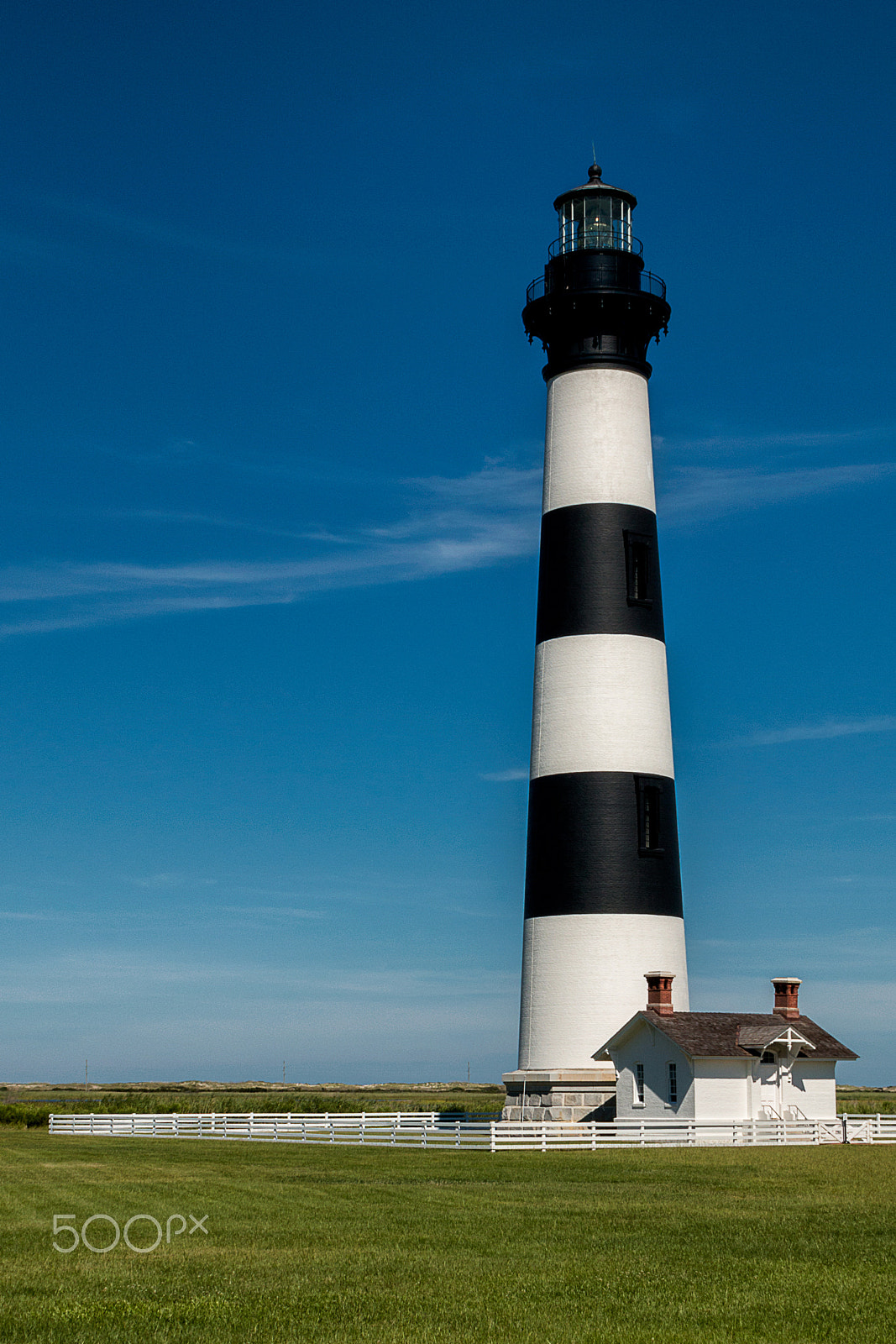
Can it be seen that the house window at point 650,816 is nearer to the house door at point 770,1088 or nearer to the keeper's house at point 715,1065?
the keeper's house at point 715,1065

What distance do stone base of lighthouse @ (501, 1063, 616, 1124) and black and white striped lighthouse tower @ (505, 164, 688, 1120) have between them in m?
0.04

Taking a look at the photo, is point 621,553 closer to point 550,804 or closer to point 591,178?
point 550,804

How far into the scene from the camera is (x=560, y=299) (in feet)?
138

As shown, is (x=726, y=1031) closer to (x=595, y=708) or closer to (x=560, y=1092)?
(x=560, y=1092)

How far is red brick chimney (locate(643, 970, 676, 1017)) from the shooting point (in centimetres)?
3862

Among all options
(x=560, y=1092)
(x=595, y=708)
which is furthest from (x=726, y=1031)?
(x=595, y=708)

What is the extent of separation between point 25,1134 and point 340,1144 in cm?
1400

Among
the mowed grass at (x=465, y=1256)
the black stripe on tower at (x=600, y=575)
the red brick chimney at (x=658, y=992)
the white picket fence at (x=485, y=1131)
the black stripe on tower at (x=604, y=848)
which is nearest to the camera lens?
the mowed grass at (x=465, y=1256)

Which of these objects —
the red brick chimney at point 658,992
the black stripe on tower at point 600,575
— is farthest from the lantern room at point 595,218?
the red brick chimney at point 658,992

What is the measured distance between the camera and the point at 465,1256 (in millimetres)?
17938

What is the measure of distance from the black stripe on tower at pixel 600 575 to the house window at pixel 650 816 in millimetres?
4170

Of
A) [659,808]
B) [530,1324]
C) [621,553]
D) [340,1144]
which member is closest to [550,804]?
Result: [659,808]

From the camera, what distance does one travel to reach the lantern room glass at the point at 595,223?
43.2 m

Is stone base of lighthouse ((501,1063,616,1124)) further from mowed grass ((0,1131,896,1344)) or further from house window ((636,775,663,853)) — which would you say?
mowed grass ((0,1131,896,1344))
